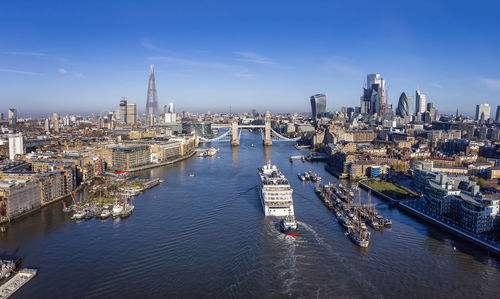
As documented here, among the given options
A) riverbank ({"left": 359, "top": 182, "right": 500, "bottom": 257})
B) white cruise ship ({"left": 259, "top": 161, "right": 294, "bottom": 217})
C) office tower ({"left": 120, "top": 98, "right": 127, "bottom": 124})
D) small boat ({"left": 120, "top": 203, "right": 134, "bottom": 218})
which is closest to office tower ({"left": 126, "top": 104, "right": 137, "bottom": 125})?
office tower ({"left": 120, "top": 98, "right": 127, "bottom": 124})

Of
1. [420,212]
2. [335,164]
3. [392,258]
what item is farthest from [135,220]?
[335,164]

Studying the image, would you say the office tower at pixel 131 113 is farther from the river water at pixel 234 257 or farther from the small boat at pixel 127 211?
the small boat at pixel 127 211

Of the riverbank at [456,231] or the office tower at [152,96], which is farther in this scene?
the office tower at [152,96]

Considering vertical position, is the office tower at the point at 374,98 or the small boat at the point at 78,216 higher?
the office tower at the point at 374,98

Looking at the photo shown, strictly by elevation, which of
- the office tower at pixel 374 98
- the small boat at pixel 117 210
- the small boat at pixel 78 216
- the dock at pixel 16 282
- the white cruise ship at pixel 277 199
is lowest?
the dock at pixel 16 282

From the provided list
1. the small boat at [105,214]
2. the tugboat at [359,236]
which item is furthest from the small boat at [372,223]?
the small boat at [105,214]

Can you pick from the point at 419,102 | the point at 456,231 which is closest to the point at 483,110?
the point at 419,102

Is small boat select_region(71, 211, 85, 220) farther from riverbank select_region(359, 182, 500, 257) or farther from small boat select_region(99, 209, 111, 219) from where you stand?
riverbank select_region(359, 182, 500, 257)

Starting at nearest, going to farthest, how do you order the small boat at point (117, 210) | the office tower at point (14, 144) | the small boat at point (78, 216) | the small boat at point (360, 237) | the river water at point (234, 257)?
the river water at point (234, 257) < the small boat at point (360, 237) < the small boat at point (78, 216) < the small boat at point (117, 210) < the office tower at point (14, 144)
